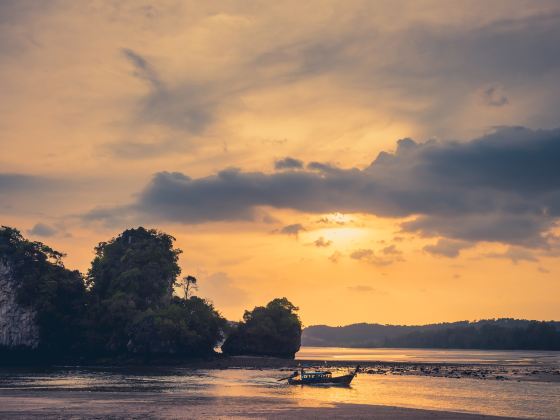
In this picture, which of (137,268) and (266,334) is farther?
(266,334)

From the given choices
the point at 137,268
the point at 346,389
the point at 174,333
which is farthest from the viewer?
the point at 137,268

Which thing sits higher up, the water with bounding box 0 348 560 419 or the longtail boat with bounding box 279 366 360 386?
the longtail boat with bounding box 279 366 360 386

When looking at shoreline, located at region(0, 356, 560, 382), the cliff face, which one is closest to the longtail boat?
shoreline, located at region(0, 356, 560, 382)

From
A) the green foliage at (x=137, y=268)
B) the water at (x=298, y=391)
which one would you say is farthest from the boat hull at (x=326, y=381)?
the green foliage at (x=137, y=268)

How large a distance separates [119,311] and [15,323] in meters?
25.5

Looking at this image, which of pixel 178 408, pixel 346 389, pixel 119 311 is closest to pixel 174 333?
pixel 119 311

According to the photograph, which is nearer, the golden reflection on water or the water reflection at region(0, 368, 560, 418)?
the golden reflection on water

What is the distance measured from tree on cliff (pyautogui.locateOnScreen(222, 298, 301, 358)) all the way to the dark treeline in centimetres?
Result: 30

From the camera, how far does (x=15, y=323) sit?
500ft

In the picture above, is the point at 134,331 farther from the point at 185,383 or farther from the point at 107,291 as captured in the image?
the point at 185,383

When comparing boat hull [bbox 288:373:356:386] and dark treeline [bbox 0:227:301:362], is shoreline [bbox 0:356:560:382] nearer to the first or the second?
dark treeline [bbox 0:227:301:362]

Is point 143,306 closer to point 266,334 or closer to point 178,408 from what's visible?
point 266,334

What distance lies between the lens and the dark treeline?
14950cm

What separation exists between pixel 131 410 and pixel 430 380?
60.2 meters
